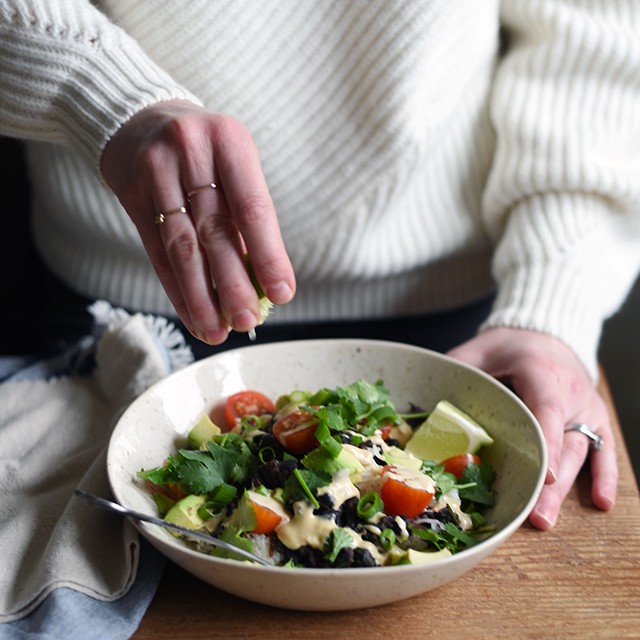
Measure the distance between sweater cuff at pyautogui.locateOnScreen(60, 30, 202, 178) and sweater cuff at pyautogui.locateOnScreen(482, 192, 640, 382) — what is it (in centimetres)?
69

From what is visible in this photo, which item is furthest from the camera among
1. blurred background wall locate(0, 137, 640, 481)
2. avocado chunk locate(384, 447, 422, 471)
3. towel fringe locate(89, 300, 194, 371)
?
blurred background wall locate(0, 137, 640, 481)

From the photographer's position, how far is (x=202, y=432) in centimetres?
116

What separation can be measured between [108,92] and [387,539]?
72 cm

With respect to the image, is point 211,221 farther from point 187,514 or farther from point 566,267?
point 566,267

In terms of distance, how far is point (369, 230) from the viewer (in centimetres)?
159

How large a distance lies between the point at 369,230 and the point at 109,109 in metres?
0.62

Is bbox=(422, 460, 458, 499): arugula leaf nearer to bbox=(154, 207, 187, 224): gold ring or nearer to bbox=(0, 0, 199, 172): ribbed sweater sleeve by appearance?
bbox=(154, 207, 187, 224): gold ring

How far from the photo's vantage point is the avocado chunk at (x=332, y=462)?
0.97 meters

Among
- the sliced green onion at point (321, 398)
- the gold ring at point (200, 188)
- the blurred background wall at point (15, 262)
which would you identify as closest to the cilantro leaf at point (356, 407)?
the sliced green onion at point (321, 398)

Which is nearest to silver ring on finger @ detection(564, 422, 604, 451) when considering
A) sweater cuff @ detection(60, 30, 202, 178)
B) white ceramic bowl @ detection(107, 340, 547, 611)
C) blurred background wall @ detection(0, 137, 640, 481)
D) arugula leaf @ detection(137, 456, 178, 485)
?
white ceramic bowl @ detection(107, 340, 547, 611)

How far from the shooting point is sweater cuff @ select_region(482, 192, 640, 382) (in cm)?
144

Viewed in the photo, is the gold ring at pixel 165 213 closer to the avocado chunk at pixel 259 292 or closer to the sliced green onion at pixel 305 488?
the avocado chunk at pixel 259 292

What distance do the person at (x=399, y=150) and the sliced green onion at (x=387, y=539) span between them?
26cm

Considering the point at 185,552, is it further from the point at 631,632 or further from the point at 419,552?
the point at 631,632
